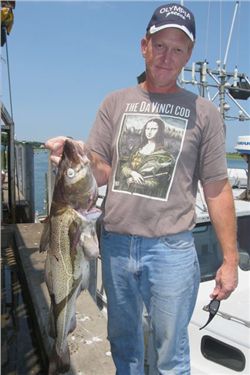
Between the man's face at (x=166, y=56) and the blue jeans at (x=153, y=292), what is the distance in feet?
2.92

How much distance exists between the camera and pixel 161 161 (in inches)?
103

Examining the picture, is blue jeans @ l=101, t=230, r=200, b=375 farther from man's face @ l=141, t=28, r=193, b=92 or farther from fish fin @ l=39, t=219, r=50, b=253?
man's face @ l=141, t=28, r=193, b=92

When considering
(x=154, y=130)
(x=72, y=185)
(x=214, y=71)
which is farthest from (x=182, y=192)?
(x=214, y=71)

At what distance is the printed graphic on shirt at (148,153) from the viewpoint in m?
2.59

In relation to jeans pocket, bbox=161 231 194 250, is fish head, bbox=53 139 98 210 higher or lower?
higher

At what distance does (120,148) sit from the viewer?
2699 mm

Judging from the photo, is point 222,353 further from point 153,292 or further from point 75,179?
point 75,179

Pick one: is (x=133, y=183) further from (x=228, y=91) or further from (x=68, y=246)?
(x=228, y=91)

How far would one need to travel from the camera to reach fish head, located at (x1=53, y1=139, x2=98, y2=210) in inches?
94.3

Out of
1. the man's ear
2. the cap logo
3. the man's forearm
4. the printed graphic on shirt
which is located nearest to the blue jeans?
the man's forearm

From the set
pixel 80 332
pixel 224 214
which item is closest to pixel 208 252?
pixel 80 332

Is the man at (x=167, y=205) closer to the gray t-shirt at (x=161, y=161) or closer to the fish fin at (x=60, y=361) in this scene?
the gray t-shirt at (x=161, y=161)

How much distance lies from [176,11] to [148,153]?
83 cm

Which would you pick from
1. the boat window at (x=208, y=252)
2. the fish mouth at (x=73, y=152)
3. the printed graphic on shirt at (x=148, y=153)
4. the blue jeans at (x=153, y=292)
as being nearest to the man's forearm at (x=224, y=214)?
the blue jeans at (x=153, y=292)
